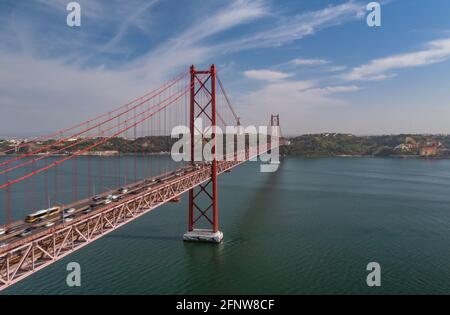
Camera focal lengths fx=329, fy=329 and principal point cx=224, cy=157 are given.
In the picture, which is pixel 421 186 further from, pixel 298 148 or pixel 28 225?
pixel 298 148

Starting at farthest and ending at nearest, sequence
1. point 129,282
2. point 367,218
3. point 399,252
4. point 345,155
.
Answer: point 345,155
point 367,218
point 399,252
point 129,282

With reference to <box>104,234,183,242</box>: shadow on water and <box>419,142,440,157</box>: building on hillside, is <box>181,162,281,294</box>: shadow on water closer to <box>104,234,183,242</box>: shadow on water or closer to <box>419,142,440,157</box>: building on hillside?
<box>104,234,183,242</box>: shadow on water

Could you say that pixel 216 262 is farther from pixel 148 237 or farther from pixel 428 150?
pixel 428 150

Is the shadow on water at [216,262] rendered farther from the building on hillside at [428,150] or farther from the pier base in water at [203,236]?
the building on hillside at [428,150]

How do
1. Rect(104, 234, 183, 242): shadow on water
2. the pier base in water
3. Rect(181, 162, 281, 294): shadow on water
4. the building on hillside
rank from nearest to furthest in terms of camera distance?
Rect(181, 162, 281, 294): shadow on water
the pier base in water
Rect(104, 234, 183, 242): shadow on water
the building on hillside

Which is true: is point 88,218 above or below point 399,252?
above

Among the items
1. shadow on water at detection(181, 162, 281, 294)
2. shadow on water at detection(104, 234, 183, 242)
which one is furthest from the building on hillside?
shadow on water at detection(104, 234, 183, 242)

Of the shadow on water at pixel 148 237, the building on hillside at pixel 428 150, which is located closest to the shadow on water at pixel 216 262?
the shadow on water at pixel 148 237

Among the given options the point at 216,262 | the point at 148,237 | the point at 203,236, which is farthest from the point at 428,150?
the point at 216,262

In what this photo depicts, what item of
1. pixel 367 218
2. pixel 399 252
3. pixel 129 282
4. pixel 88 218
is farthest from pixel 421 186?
pixel 88 218
